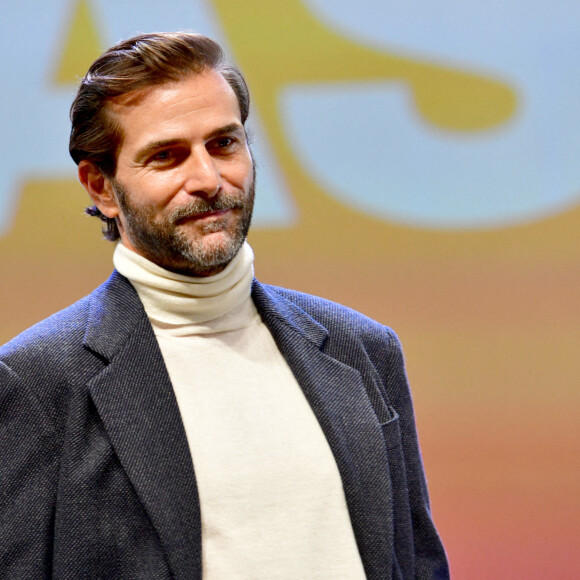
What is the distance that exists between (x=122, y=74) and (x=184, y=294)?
34 cm

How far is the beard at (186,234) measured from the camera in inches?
54.7

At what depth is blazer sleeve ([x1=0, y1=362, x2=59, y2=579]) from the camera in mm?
1259

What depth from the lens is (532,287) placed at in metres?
2.28

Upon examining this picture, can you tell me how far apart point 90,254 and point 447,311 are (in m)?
0.87

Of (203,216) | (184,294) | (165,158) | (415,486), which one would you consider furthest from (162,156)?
(415,486)

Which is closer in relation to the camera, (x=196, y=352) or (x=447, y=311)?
(x=196, y=352)

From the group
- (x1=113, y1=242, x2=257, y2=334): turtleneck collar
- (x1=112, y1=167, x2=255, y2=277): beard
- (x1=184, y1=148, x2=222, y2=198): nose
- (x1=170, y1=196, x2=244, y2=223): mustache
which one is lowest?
(x1=113, y1=242, x2=257, y2=334): turtleneck collar

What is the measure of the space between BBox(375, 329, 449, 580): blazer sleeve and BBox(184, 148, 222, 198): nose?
42 centimetres

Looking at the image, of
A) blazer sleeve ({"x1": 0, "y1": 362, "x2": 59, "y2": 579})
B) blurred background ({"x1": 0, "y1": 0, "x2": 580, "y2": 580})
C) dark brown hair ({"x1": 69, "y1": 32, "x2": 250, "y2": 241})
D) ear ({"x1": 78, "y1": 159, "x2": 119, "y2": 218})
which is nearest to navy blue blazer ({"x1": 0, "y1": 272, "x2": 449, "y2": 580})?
blazer sleeve ({"x1": 0, "y1": 362, "x2": 59, "y2": 579})

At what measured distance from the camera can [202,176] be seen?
54.1 inches

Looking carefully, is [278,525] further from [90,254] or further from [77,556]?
[90,254]

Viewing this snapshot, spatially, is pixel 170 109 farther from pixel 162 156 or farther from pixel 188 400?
pixel 188 400

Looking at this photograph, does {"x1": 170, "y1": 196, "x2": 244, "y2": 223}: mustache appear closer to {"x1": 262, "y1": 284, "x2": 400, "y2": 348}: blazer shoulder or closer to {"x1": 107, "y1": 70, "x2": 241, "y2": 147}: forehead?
{"x1": 107, "y1": 70, "x2": 241, "y2": 147}: forehead

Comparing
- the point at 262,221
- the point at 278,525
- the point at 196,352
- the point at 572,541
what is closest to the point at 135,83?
the point at 196,352
